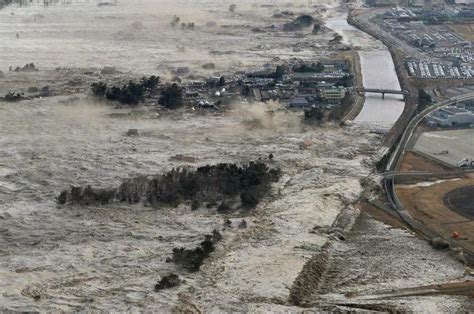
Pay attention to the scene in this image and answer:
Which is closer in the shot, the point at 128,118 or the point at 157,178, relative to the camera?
the point at 157,178

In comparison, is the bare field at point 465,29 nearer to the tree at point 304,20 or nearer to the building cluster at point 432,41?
the building cluster at point 432,41

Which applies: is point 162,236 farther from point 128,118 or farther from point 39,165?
point 128,118

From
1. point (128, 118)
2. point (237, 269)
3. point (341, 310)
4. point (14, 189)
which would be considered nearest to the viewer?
point (341, 310)

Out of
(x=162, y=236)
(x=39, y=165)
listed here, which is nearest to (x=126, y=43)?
(x=39, y=165)

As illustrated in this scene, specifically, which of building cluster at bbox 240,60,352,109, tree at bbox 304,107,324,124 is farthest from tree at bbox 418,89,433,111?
tree at bbox 304,107,324,124

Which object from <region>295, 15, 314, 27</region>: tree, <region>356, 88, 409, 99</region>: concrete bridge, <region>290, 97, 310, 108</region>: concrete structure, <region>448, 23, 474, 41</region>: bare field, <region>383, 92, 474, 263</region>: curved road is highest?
<region>295, 15, 314, 27</region>: tree

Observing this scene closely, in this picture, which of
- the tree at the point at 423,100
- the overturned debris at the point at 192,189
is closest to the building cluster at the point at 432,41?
the tree at the point at 423,100

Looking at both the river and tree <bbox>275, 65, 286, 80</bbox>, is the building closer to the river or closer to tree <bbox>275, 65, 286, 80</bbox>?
the river
